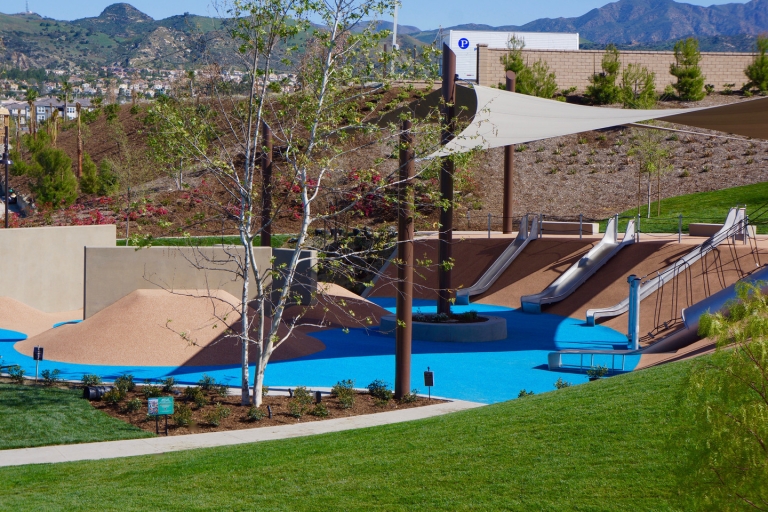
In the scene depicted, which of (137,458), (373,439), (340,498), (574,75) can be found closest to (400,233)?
(373,439)

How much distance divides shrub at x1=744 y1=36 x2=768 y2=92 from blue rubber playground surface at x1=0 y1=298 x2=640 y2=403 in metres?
37.0

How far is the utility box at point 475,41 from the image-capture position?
2468 inches

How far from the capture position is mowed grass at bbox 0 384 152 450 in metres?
11.6

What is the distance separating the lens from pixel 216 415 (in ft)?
41.2

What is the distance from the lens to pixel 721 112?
18406mm

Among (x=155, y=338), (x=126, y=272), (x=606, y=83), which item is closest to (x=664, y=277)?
(x=155, y=338)

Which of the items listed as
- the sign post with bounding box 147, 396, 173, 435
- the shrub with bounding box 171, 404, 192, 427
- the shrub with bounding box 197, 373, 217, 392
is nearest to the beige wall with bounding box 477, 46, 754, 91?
the shrub with bounding box 197, 373, 217, 392

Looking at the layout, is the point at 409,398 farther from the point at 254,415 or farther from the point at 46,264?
the point at 46,264

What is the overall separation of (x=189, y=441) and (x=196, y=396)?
2.01 metres

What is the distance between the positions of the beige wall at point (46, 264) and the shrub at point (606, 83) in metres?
34.3

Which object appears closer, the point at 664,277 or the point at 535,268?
the point at 664,277

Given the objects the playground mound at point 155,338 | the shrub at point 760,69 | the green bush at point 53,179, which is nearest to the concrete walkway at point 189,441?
the playground mound at point 155,338

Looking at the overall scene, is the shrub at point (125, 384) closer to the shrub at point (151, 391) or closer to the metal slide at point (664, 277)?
the shrub at point (151, 391)

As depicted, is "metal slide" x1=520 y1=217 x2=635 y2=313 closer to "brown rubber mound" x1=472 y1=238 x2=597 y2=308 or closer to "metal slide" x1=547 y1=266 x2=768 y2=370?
"brown rubber mound" x1=472 y1=238 x2=597 y2=308
